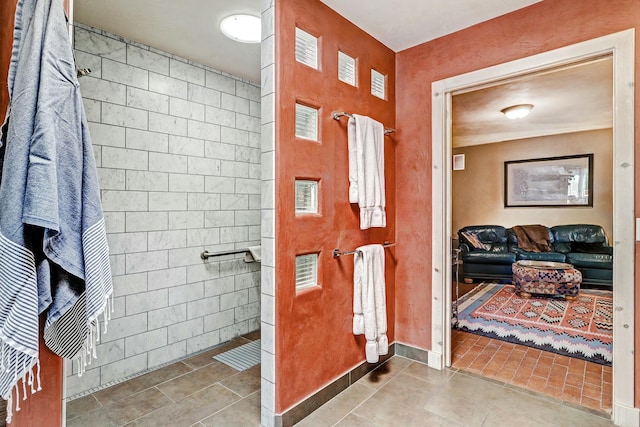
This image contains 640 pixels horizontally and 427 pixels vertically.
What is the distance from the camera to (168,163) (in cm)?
271

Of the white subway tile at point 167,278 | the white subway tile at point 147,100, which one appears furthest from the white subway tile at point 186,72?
the white subway tile at point 167,278

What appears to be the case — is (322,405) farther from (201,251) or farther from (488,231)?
(488,231)

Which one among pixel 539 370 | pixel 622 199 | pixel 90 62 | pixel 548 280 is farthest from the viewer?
pixel 548 280

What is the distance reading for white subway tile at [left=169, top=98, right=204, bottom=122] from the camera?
2.74 meters

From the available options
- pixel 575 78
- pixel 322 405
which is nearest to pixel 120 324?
pixel 322 405

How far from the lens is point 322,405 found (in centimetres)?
209

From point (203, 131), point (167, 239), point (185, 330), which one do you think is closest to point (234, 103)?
point (203, 131)

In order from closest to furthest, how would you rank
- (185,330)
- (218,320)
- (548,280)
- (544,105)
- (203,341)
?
1. (185,330)
2. (203,341)
3. (218,320)
4. (548,280)
5. (544,105)

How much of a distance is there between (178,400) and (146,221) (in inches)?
50.9

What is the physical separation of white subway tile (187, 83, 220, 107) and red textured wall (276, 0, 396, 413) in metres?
1.34

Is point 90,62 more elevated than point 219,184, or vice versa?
point 90,62

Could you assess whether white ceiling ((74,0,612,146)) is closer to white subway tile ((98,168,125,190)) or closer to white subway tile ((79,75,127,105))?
white subway tile ((79,75,127,105))

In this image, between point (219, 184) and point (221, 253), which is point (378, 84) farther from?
point (221, 253)

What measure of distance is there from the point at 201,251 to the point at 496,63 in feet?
8.88
